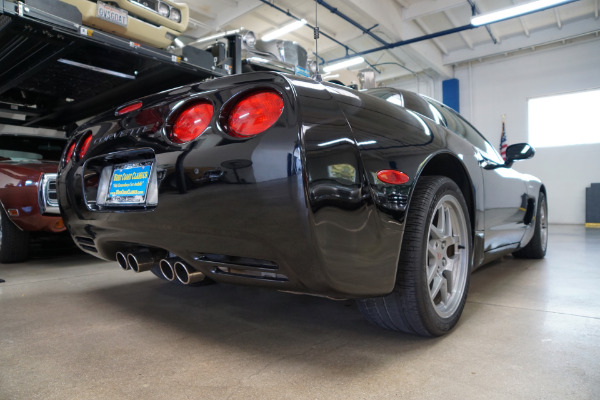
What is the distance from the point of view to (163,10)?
319 cm

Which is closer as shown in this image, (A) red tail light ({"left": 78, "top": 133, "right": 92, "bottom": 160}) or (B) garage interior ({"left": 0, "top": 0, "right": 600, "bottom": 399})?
(B) garage interior ({"left": 0, "top": 0, "right": 600, "bottom": 399})

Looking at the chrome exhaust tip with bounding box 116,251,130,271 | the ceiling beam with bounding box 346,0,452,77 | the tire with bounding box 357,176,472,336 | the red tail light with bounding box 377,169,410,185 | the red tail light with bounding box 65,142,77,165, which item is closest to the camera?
the red tail light with bounding box 377,169,410,185

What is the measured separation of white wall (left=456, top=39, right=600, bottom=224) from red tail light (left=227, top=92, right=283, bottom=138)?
11434 millimetres

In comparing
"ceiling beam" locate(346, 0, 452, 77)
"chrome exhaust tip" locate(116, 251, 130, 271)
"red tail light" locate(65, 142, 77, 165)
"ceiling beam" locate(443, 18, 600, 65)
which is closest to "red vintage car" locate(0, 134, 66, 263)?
"red tail light" locate(65, 142, 77, 165)

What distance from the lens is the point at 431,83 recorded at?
12859 millimetres

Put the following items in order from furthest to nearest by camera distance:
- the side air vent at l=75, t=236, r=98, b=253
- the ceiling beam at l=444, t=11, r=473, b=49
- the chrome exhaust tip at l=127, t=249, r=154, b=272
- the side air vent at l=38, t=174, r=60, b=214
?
the ceiling beam at l=444, t=11, r=473, b=49, the side air vent at l=38, t=174, r=60, b=214, the side air vent at l=75, t=236, r=98, b=253, the chrome exhaust tip at l=127, t=249, r=154, b=272

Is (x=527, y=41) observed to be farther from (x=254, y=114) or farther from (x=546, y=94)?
(x=254, y=114)

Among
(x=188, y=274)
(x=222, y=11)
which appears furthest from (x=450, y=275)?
(x=222, y=11)

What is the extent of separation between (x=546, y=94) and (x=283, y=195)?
11874mm

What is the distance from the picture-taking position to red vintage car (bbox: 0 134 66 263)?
317cm

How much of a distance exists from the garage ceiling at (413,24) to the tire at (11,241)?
6.69m

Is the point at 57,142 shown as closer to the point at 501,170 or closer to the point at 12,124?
the point at 12,124

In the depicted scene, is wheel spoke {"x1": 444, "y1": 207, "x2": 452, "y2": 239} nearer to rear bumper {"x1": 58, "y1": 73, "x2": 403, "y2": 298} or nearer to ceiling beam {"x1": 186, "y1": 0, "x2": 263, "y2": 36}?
rear bumper {"x1": 58, "y1": 73, "x2": 403, "y2": 298}

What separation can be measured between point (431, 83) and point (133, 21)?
11.6m
